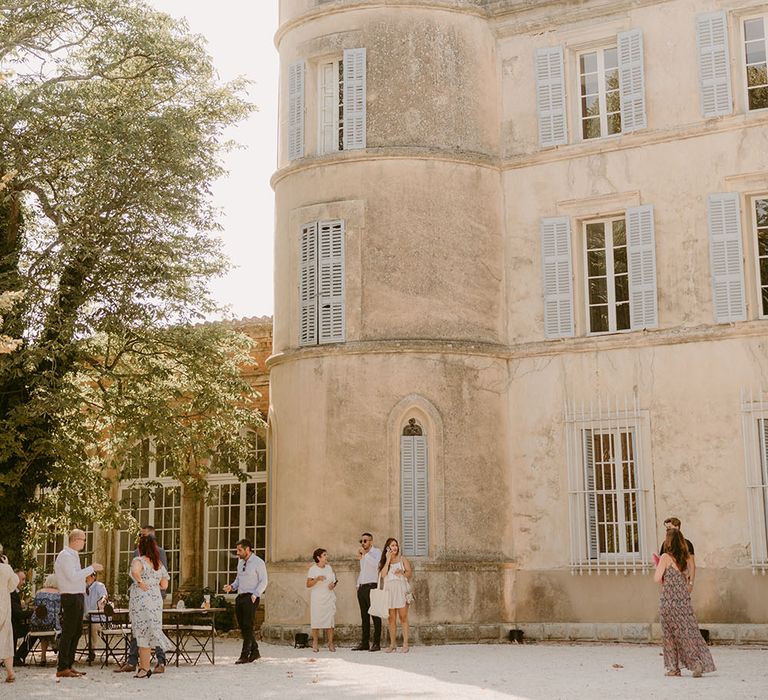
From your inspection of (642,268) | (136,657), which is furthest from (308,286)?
(136,657)

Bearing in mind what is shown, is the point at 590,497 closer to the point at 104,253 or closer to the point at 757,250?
the point at 757,250

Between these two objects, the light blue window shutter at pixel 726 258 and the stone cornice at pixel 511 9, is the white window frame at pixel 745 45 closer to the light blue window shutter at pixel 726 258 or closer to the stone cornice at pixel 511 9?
the light blue window shutter at pixel 726 258

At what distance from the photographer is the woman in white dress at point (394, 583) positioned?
15.7 meters

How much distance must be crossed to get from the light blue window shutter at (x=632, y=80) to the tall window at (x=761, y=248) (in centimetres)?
210

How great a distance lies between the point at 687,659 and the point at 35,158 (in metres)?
11.1

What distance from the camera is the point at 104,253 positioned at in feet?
57.3

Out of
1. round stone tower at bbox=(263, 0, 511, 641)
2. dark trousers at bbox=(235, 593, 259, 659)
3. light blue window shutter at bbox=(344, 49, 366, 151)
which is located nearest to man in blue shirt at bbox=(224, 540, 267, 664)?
dark trousers at bbox=(235, 593, 259, 659)

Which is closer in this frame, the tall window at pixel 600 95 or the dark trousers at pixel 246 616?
the dark trousers at pixel 246 616

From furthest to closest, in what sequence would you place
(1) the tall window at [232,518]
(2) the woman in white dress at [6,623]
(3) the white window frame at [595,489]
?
1. (1) the tall window at [232,518]
2. (3) the white window frame at [595,489]
3. (2) the woman in white dress at [6,623]

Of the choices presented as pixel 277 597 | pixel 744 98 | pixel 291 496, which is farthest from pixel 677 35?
pixel 277 597

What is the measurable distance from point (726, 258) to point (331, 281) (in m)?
5.80

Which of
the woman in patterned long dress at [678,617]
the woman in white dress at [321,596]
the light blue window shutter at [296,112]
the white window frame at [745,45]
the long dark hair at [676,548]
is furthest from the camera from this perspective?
the light blue window shutter at [296,112]

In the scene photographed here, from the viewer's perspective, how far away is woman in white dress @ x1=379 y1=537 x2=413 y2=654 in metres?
15.7

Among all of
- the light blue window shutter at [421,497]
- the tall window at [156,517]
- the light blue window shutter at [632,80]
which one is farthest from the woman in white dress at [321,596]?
the light blue window shutter at [632,80]
